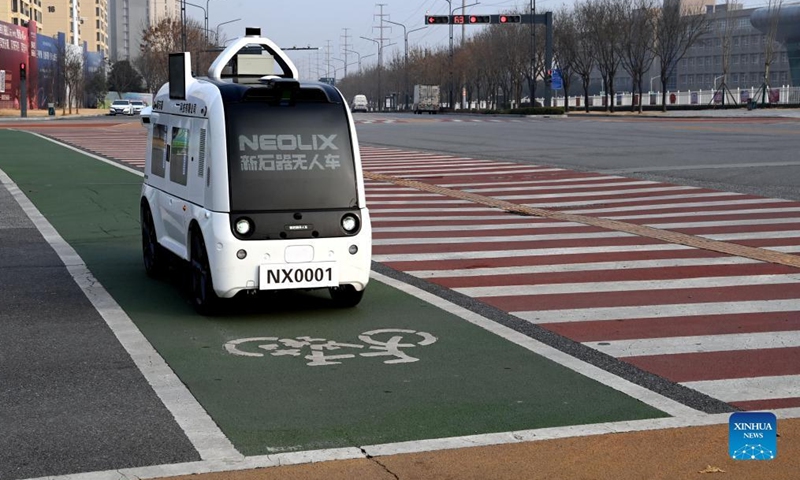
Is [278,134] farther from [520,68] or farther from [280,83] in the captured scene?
[520,68]

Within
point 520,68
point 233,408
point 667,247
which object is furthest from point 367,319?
point 520,68

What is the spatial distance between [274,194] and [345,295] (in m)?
1.17

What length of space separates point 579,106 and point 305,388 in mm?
115114

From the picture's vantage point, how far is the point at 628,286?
1184cm

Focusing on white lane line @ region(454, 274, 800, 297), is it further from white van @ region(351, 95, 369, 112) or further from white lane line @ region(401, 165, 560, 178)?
white van @ region(351, 95, 369, 112)

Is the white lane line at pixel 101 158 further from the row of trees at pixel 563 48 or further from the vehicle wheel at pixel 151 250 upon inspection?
the row of trees at pixel 563 48

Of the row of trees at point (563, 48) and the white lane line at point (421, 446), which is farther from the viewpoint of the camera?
the row of trees at point (563, 48)

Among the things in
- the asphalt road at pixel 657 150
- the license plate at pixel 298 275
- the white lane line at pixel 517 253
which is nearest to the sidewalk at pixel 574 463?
the license plate at pixel 298 275

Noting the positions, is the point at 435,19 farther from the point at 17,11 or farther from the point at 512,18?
the point at 17,11

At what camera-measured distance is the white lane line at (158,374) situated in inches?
262

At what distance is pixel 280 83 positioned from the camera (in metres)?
10.3

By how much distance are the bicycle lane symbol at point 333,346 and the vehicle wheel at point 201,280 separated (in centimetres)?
97

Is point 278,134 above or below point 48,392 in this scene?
above

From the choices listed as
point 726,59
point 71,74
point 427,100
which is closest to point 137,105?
point 71,74
